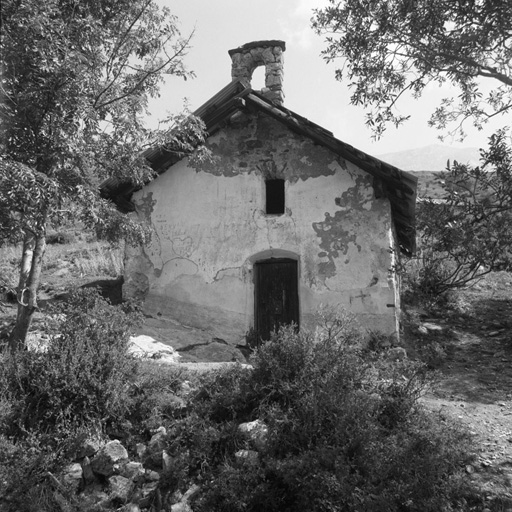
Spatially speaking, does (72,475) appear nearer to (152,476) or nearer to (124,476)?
(124,476)

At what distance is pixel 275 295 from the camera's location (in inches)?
454

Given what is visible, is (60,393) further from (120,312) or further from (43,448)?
(120,312)

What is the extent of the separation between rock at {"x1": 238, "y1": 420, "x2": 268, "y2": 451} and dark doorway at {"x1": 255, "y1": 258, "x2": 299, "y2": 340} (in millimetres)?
4717

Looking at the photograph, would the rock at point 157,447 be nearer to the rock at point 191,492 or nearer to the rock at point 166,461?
the rock at point 166,461

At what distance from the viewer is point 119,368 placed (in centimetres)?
714

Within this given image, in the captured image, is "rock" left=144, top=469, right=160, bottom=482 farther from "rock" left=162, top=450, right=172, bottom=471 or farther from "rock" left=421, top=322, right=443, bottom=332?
"rock" left=421, top=322, right=443, bottom=332

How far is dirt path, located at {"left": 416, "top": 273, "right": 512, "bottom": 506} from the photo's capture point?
6293 millimetres

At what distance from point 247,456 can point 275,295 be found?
5530mm

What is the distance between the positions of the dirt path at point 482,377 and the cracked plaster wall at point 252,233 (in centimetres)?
169

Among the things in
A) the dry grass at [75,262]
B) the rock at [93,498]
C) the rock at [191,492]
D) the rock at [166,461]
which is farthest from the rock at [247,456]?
the dry grass at [75,262]

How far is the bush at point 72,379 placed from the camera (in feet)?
21.9

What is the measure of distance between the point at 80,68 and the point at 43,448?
14.0ft

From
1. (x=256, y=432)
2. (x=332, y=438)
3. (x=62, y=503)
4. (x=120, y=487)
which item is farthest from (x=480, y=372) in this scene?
(x=62, y=503)

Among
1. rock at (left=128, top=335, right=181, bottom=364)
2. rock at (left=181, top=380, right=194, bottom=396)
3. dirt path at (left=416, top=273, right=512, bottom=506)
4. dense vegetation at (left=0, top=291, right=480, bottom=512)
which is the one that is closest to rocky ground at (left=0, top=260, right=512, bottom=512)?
dirt path at (left=416, top=273, right=512, bottom=506)
